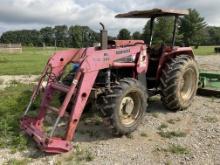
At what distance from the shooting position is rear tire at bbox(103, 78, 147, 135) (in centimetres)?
614

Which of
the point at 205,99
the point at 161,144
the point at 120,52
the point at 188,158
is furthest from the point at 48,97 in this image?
the point at 205,99

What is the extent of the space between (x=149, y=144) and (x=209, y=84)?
4.89 meters

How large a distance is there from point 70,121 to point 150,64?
10.8 ft

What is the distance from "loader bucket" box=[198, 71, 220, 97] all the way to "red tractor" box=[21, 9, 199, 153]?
1360 mm

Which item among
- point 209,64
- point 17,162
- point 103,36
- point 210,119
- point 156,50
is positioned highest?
point 103,36

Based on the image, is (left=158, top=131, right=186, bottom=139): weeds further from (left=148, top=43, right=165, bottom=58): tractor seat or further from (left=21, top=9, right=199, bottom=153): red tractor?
(left=148, top=43, right=165, bottom=58): tractor seat

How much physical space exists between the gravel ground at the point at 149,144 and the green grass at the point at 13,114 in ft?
0.79

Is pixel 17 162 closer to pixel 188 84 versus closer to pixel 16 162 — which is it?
pixel 16 162

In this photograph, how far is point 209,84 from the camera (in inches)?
407

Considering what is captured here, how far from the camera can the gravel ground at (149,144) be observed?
5461mm

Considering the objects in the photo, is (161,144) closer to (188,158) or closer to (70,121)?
(188,158)

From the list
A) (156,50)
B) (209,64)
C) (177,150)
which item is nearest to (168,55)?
(156,50)

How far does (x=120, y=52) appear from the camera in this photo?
6688 mm

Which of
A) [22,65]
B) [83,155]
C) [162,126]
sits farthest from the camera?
[22,65]
